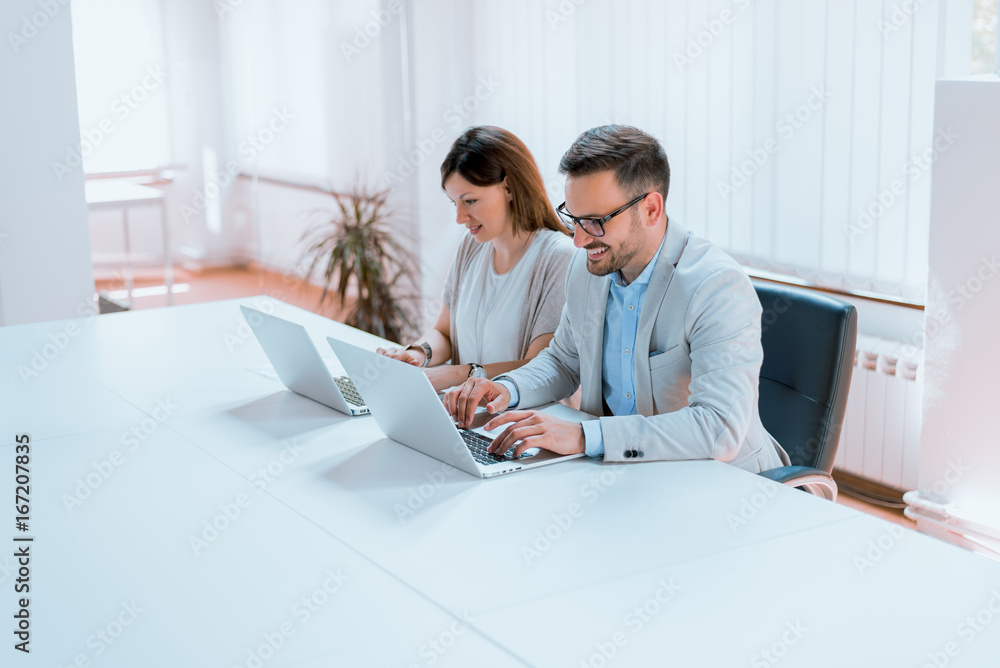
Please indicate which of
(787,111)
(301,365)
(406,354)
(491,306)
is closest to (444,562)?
(301,365)

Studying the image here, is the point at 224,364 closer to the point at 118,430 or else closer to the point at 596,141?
the point at 118,430

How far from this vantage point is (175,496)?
6.08ft

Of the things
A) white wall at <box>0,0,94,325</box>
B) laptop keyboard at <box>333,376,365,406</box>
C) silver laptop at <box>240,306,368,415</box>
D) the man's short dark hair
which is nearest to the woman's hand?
laptop keyboard at <box>333,376,365,406</box>

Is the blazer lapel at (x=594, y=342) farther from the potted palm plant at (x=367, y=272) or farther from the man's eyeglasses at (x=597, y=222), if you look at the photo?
the potted palm plant at (x=367, y=272)

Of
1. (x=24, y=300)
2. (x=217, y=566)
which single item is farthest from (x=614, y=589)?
(x=24, y=300)

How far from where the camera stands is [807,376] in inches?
86.4

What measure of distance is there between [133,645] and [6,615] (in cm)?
23

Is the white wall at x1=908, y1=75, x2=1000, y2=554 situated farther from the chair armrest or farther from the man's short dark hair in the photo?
the man's short dark hair

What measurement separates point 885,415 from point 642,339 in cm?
162

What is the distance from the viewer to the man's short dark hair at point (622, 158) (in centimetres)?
209

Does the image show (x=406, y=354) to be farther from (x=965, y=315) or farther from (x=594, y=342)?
(x=965, y=315)

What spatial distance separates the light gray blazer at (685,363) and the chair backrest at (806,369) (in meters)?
0.07

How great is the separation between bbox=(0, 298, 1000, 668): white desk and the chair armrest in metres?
0.20

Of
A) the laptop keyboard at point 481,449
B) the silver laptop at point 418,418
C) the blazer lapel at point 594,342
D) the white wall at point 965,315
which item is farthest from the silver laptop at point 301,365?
the white wall at point 965,315
